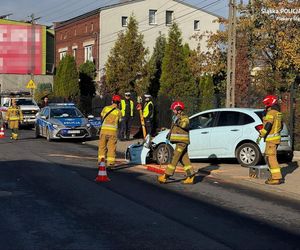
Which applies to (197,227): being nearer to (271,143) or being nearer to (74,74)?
(271,143)

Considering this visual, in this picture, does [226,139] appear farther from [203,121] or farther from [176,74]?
[176,74]

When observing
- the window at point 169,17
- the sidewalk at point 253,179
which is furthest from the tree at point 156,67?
the sidewalk at point 253,179

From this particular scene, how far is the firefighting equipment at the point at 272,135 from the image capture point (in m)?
11.0

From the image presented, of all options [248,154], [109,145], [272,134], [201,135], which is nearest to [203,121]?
[201,135]

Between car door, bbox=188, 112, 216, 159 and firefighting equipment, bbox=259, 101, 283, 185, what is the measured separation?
334cm

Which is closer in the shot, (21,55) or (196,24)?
(196,24)

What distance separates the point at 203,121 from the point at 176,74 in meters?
15.0

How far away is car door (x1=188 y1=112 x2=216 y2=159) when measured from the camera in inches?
569

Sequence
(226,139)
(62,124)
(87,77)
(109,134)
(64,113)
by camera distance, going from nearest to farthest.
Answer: (109,134) → (226,139) → (62,124) → (64,113) → (87,77)

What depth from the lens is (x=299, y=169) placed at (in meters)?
13.7

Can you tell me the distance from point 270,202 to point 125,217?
3.01 m

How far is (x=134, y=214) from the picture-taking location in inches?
316

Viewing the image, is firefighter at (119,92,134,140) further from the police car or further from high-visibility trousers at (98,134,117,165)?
high-visibility trousers at (98,134,117,165)

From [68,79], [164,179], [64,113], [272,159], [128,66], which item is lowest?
[164,179]
